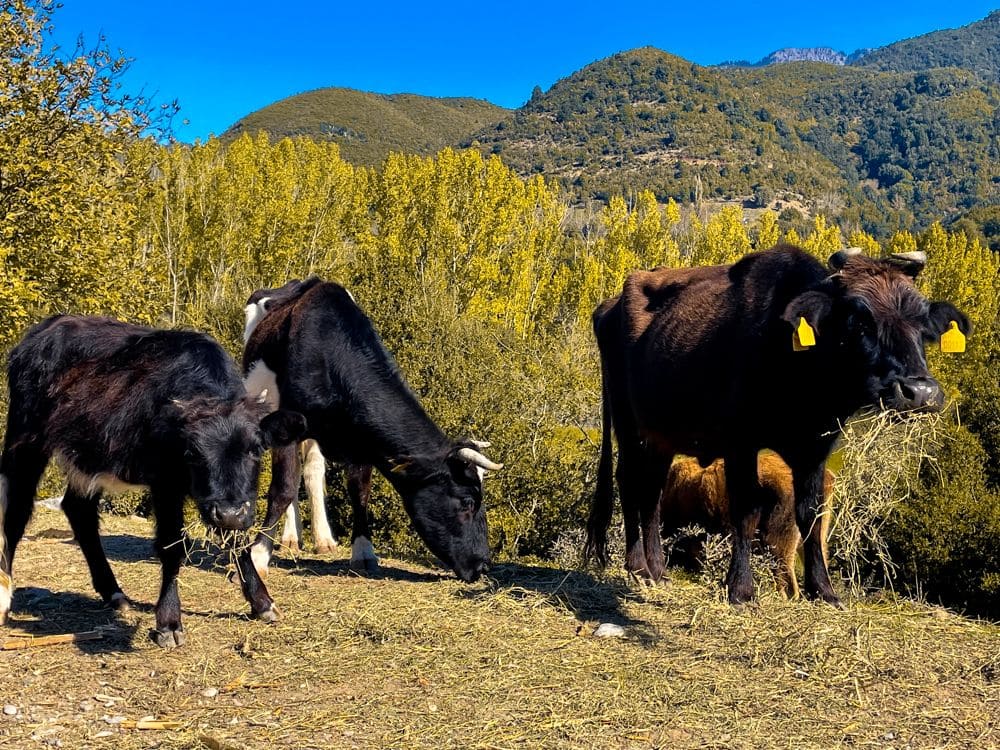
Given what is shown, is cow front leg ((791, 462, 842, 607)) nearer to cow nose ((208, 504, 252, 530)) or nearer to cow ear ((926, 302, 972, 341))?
cow ear ((926, 302, 972, 341))

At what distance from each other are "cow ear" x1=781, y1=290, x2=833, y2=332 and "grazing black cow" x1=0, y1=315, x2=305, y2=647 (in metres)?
2.90


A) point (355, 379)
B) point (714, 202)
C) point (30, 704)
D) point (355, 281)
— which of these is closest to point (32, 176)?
point (355, 281)

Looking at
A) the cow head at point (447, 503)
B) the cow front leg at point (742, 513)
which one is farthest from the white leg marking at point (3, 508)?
the cow front leg at point (742, 513)

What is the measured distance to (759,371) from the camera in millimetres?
5367

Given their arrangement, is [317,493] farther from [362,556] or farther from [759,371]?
[759,371]

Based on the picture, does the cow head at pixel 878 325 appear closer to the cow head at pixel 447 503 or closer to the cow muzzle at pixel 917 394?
the cow muzzle at pixel 917 394

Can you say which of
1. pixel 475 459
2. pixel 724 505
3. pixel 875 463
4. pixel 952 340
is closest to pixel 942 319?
pixel 952 340

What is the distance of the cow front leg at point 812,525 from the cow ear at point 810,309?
1019 millimetres

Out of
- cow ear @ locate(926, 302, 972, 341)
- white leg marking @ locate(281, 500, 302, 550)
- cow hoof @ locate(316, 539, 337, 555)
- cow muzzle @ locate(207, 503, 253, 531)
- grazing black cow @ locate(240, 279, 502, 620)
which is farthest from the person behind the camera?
cow hoof @ locate(316, 539, 337, 555)

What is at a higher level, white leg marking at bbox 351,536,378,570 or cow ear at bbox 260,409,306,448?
cow ear at bbox 260,409,306,448

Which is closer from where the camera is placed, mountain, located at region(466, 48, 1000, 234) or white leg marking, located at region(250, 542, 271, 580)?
white leg marking, located at region(250, 542, 271, 580)

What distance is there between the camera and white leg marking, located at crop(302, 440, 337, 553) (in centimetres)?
844

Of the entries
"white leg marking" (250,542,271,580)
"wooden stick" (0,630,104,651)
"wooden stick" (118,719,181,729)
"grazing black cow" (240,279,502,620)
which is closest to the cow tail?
"grazing black cow" (240,279,502,620)

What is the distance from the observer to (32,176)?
10672 mm
